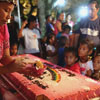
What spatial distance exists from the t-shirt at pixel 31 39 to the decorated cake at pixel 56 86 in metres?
1.68

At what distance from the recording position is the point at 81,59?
2305mm

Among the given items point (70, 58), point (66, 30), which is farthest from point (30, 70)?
point (66, 30)

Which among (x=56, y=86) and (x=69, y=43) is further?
(x=69, y=43)

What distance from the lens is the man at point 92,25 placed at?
7.32ft

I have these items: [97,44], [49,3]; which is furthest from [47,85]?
[49,3]

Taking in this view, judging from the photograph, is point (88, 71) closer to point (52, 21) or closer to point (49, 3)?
point (52, 21)

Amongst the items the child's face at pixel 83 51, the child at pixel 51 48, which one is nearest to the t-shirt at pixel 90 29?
the child's face at pixel 83 51

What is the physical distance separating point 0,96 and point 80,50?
4.84 feet

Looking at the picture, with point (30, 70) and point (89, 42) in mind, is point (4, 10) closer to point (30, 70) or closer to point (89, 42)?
point (30, 70)

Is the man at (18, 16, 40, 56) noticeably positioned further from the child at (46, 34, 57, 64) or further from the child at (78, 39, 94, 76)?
the child at (78, 39, 94, 76)

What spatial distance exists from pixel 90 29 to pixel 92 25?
7 cm

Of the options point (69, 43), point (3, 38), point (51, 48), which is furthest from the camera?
point (51, 48)

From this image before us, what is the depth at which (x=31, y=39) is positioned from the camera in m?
3.17

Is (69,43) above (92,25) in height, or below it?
below
